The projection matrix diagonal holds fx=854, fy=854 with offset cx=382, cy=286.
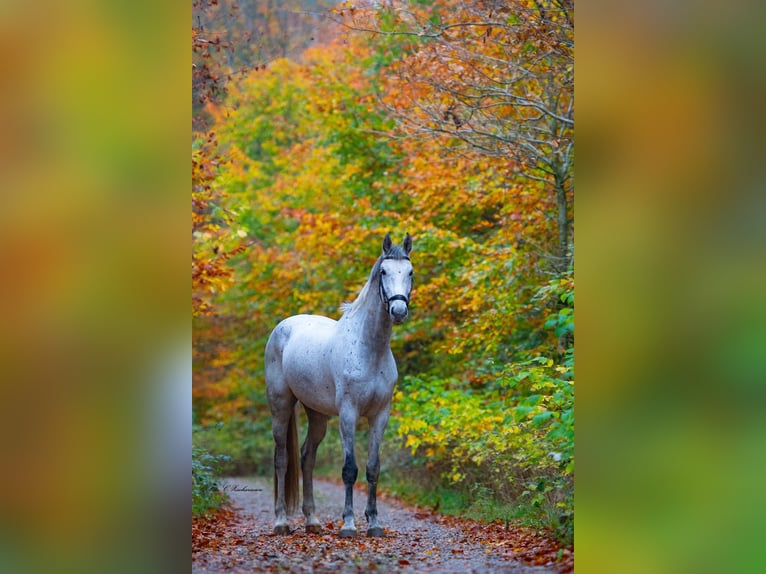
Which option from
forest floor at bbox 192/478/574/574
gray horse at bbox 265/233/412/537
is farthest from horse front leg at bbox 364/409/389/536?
forest floor at bbox 192/478/574/574

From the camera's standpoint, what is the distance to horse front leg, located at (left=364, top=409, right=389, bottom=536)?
7.58 metres

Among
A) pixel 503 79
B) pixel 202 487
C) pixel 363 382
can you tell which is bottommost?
pixel 202 487

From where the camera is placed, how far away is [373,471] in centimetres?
765

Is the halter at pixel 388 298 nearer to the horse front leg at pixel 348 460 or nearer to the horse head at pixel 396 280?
the horse head at pixel 396 280

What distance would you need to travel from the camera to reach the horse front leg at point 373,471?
24.9 ft

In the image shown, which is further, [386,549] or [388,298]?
[388,298]

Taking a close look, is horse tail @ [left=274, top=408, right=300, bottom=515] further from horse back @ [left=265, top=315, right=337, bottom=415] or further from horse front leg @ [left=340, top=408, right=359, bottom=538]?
horse front leg @ [left=340, top=408, right=359, bottom=538]

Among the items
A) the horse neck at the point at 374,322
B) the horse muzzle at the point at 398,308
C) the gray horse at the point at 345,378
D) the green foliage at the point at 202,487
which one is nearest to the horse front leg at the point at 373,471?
the gray horse at the point at 345,378

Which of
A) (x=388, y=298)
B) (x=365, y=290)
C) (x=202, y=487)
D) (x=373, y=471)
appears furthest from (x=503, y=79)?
(x=202, y=487)

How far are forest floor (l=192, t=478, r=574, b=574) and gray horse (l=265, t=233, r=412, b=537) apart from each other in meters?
0.49

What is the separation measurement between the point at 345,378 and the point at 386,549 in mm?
1558

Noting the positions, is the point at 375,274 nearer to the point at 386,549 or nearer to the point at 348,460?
the point at 348,460
